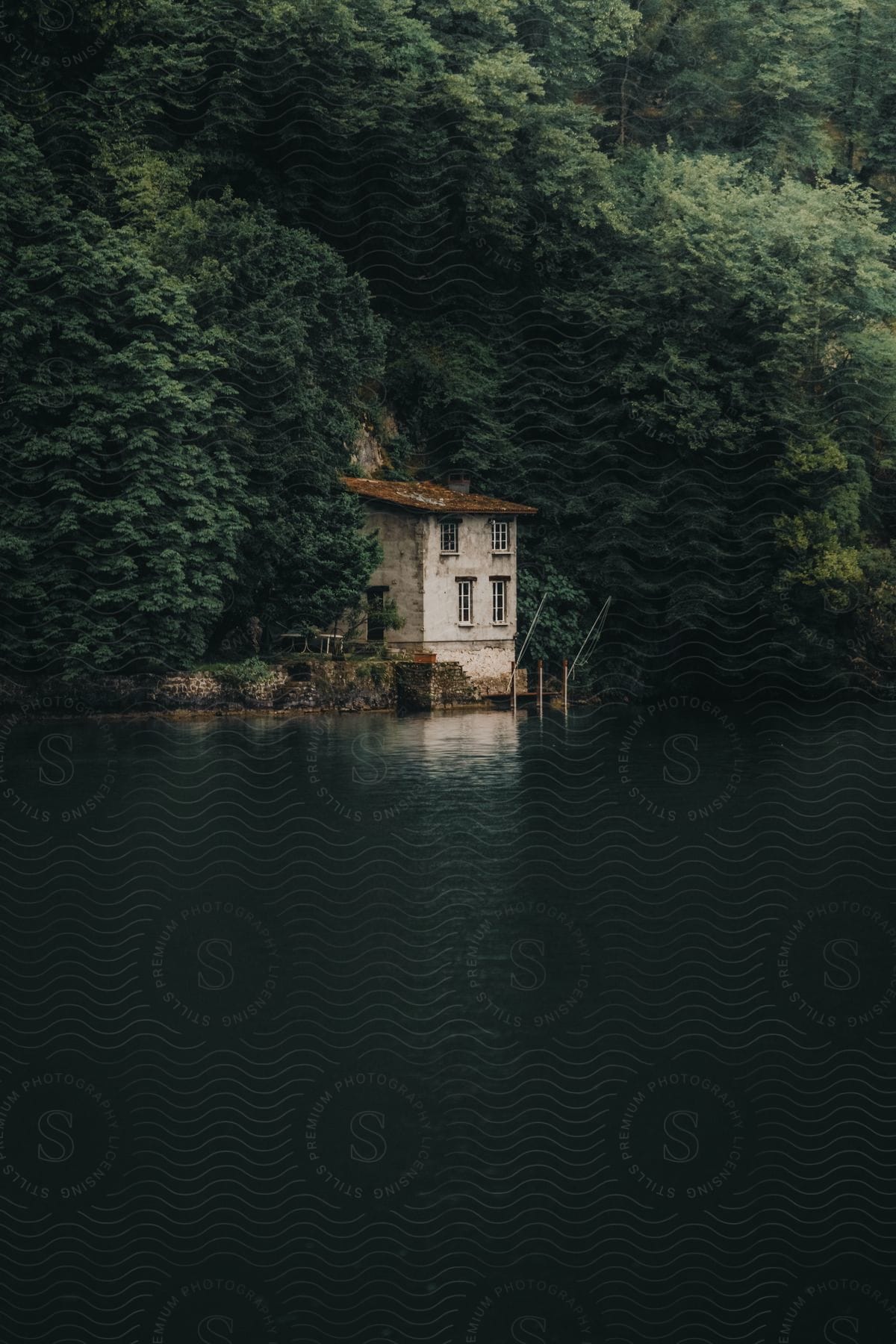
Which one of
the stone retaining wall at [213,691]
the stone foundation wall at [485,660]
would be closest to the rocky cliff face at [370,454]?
the stone foundation wall at [485,660]

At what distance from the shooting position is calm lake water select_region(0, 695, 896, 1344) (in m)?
12.0

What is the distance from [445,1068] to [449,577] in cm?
3448

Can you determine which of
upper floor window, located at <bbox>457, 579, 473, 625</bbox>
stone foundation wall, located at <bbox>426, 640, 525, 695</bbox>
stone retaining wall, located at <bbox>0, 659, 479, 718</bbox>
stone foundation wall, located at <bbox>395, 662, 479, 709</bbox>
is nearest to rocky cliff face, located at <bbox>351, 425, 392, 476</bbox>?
upper floor window, located at <bbox>457, 579, 473, 625</bbox>

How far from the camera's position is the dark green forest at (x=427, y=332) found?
1580 inches

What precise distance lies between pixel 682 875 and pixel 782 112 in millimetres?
43356

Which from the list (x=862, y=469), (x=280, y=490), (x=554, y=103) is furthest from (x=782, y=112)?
(x=280, y=490)

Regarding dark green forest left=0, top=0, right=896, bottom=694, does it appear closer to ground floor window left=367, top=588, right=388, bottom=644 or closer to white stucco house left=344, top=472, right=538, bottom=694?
white stucco house left=344, top=472, right=538, bottom=694

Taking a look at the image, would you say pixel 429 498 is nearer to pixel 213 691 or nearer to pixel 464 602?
pixel 464 602

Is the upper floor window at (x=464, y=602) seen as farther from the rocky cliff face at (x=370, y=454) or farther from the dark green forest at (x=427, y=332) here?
the rocky cliff face at (x=370, y=454)

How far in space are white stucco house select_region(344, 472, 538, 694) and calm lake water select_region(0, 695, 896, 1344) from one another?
812 inches

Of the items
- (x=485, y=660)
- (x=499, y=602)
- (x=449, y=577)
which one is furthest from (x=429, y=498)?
(x=485, y=660)

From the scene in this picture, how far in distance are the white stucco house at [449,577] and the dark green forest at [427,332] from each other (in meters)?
1.28

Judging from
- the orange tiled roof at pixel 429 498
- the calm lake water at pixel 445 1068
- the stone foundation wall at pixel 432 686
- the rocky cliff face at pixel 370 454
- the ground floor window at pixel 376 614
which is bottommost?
the calm lake water at pixel 445 1068

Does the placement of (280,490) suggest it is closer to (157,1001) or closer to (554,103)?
(554,103)
